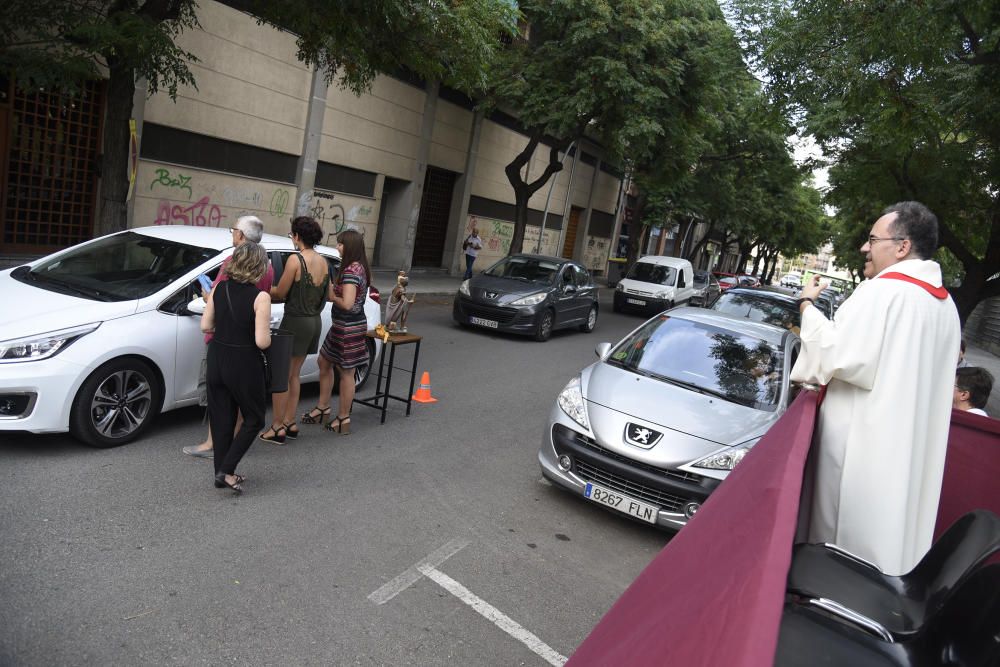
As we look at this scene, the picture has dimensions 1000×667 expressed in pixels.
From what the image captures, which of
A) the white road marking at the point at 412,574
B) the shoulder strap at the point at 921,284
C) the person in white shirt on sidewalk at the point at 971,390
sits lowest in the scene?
the white road marking at the point at 412,574

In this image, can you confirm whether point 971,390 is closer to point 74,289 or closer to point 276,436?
point 276,436

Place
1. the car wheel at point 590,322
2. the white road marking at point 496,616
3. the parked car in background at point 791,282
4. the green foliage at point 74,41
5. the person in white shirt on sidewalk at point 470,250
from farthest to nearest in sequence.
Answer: the parked car in background at point 791,282 < the person in white shirt on sidewalk at point 470,250 < the car wheel at point 590,322 < the green foliage at point 74,41 < the white road marking at point 496,616

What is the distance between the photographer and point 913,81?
1004 centimetres

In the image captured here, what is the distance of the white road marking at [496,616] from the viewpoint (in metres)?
3.49

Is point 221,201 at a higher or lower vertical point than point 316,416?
higher

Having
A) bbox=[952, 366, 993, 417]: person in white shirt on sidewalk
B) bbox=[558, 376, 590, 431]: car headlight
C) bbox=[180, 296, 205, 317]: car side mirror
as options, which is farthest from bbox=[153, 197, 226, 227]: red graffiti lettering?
bbox=[952, 366, 993, 417]: person in white shirt on sidewalk

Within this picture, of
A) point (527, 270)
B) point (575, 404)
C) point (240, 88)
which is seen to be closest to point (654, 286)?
point (527, 270)

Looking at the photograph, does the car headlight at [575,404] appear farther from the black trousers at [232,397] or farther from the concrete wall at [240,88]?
the concrete wall at [240,88]

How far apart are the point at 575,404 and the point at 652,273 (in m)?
17.7

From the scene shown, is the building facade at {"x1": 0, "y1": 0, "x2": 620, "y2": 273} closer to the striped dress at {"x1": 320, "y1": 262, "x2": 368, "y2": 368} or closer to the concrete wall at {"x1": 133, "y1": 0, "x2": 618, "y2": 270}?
the concrete wall at {"x1": 133, "y1": 0, "x2": 618, "y2": 270}

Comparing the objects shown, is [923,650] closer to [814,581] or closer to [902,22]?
[814,581]

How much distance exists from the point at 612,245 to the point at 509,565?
3587cm

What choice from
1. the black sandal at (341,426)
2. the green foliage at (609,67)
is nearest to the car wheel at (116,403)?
the black sandal at (341,426)

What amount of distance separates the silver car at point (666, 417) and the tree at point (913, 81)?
15.6 feet
